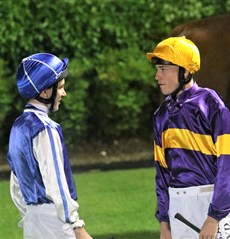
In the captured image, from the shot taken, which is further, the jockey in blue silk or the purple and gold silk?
the purple and gold silk

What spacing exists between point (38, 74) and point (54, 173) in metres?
0.53

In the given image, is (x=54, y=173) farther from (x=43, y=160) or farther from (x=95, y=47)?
(x=95, y=47)

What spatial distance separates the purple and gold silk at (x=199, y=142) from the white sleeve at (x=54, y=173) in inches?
24.2

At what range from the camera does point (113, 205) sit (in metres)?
9.19

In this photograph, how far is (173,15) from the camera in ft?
41.9

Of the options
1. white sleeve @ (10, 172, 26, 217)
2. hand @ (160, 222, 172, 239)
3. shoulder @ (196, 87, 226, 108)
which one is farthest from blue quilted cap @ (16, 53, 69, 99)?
hand @ (160, 222, 172, 239)

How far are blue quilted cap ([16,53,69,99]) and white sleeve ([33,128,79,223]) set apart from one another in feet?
0.84

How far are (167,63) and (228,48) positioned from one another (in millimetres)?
3140

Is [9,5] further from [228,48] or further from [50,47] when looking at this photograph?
[228,48]

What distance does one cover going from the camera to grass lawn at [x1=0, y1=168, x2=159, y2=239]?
7.95 metres

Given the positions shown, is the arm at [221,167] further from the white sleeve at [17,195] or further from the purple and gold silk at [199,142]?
the white sleeve at [17,195]

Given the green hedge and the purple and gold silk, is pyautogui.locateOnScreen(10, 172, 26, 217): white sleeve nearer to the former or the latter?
the purple and gold silk

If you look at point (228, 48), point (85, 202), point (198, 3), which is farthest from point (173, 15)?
point (228, 48)

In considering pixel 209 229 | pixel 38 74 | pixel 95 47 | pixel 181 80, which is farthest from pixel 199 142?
pixel 95 47
